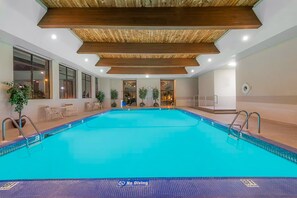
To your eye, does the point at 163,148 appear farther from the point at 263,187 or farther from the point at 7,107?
the point at 7,107

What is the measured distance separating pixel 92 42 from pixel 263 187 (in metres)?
7.36

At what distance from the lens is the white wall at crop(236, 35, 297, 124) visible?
552 cm

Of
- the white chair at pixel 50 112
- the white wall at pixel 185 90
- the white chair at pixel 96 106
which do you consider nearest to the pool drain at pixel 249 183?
the white chair at pixel 50 112

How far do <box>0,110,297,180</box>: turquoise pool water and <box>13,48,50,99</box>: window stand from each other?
2703 millimetres

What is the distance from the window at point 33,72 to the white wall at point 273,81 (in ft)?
25.3

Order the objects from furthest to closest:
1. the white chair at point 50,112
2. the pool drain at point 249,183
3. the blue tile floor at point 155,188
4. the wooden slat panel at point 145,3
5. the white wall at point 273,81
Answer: the white chair at point 50,112 < the white wall at point 273,81 < the wooden slat panel at point 145,3 < the pool drain at point 249,183 < the blue tile floor at point 155,188

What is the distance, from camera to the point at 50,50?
6.41 meters

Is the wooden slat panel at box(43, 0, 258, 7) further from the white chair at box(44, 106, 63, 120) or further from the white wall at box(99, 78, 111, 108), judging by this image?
the white wall at box(99, 78, 111, 108)

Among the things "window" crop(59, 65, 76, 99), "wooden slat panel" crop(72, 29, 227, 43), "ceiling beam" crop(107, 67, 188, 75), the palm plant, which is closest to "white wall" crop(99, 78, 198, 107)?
the palm plant

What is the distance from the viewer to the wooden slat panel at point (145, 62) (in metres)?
10.5

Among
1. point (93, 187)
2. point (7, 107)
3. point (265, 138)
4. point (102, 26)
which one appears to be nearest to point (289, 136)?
point (265, 138)

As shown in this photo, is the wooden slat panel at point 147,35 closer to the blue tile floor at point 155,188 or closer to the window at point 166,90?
the blue tile floor at point 155,188

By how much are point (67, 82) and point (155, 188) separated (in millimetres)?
8918

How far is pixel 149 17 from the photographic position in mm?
4926
